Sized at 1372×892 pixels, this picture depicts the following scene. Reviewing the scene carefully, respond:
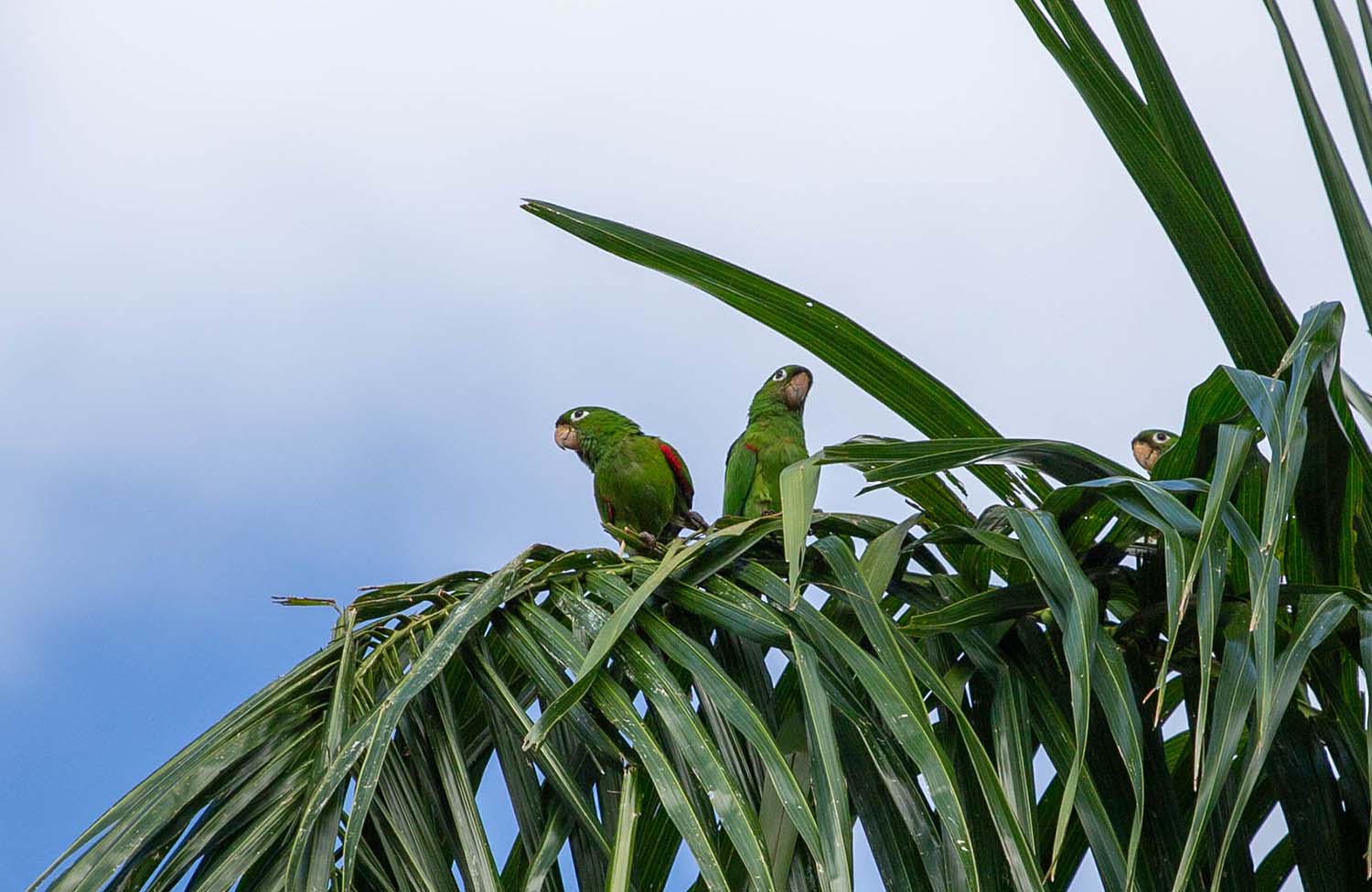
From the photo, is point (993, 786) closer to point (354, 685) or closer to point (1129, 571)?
point (1129, 571)

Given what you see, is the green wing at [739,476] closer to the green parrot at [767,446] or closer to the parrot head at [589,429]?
the green parrot at [767,446]

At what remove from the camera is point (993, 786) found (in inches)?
61.9

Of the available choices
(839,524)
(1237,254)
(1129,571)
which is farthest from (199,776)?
(1237,254)

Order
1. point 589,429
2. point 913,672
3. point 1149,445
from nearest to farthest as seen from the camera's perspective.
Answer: point 913,672 < point 1149,445 < point 589,429

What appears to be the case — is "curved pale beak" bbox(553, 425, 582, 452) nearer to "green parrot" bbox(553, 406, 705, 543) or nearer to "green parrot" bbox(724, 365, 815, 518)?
"green parrot" bbox(553, 406, 705, 543)

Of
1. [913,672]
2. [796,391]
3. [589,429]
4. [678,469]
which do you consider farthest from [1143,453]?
[913,672]

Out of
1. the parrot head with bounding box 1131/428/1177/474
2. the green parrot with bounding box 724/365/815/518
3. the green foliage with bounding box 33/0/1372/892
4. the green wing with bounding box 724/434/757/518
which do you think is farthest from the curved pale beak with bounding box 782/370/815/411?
the green foliage with bounding box 33/0/1372/892

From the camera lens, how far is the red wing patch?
13.6 feet

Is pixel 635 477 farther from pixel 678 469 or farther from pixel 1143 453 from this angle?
pixel 1143 453

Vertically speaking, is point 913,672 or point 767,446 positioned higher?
point 767,446

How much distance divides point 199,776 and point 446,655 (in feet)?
1.09

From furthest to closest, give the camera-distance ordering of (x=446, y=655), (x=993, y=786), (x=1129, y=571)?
(x=1129, y=571)
(x=446, y=655)
(x=993, y=786)

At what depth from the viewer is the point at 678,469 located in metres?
4.16

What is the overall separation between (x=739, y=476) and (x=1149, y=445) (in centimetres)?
111
